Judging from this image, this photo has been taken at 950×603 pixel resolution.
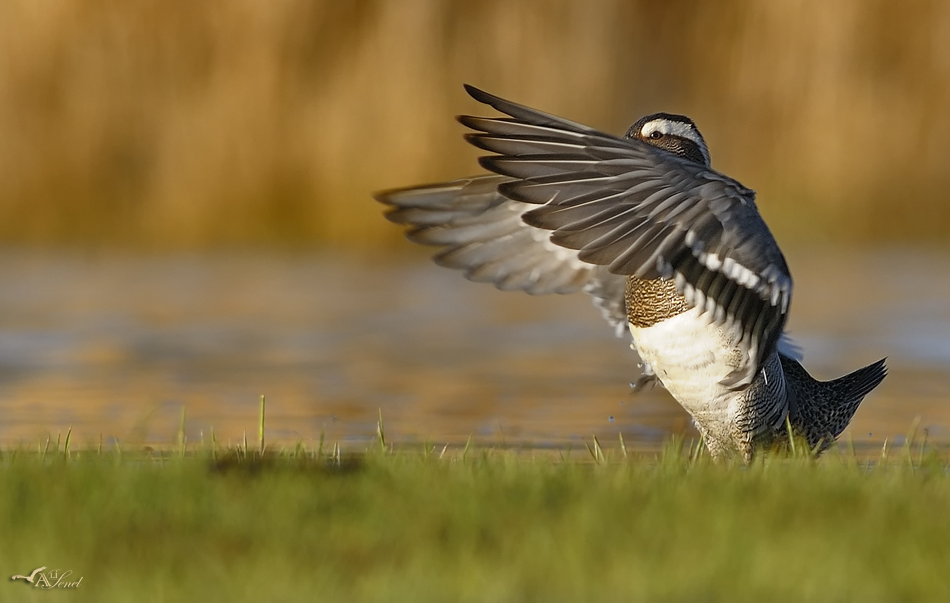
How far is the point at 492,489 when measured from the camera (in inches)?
161

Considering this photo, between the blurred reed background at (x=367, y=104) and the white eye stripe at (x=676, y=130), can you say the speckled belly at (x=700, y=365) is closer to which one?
the white eye stripe at (x=676, y=130)

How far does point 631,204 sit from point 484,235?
85cm

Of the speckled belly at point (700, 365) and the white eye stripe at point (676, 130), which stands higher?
the white eye stripe at point (676, 130)

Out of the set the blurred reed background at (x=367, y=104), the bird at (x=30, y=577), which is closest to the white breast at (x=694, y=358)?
the bird at (x=30, y=577)

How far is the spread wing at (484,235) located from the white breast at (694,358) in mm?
404

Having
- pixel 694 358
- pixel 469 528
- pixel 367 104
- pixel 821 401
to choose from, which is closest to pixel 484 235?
pixel 694 358

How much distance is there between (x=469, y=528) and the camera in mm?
3717

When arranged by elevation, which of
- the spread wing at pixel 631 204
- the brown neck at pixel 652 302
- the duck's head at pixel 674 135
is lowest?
the brown neck at pixel 652 302

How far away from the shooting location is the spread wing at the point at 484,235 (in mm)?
5203

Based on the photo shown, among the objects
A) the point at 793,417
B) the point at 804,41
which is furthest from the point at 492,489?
the point at 804,41

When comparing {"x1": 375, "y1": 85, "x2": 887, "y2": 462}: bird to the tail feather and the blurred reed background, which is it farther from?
the blurred reed background

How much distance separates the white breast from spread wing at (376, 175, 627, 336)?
0.40 meters

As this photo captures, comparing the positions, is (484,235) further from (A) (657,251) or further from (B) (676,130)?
(A) (657,251)

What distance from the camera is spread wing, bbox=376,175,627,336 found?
17.1ft
